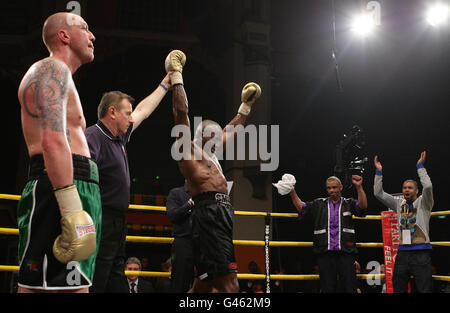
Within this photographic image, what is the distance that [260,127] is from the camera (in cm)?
806

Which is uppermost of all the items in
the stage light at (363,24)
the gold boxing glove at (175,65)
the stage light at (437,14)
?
the stage light at (363,24)

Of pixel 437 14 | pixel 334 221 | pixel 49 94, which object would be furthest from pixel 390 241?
pixel 437 14

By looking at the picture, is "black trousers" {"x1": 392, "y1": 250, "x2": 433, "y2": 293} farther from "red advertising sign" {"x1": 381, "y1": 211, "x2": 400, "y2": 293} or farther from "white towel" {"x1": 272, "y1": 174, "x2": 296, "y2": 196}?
"white towel" {"x1": 272, "y1": 174, "x2": 296, "y2": 196}

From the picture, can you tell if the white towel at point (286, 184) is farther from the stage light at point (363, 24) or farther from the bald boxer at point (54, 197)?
the stage light at point (363, 24)

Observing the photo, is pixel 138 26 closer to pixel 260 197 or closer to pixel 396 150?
pixel 260 197

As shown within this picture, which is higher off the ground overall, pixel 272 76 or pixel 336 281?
pixel 272 76

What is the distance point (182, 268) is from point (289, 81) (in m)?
6.64

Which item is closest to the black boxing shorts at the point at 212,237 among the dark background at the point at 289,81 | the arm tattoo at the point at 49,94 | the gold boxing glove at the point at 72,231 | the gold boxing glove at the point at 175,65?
the gold boxing glove at the point at 175,65

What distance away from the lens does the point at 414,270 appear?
12.6ft

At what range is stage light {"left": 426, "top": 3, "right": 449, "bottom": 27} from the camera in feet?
20.1

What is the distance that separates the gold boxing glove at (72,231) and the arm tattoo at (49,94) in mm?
224

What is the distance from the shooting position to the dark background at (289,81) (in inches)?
314

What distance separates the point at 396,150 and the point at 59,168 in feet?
25.9
